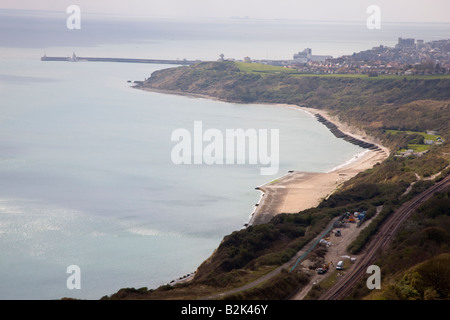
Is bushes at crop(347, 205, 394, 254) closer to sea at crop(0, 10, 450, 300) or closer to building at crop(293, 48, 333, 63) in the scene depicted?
sea at crop(0, 10, 450, 300)

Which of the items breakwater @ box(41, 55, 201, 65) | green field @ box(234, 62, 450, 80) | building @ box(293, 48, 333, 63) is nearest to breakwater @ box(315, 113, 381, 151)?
green field @ box(234, 62, 450, 80)

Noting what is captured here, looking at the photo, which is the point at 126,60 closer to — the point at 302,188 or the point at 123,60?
the point at 123,60

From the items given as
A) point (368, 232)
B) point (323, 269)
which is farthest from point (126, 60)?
point (323, 269)

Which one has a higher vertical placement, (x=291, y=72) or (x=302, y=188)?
(x=291, y=72)

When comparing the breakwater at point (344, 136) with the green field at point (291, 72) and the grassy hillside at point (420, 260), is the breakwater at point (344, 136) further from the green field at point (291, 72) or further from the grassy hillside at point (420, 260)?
the grassy hillside at point (420, 260)

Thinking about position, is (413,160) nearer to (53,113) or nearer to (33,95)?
(53,113)
